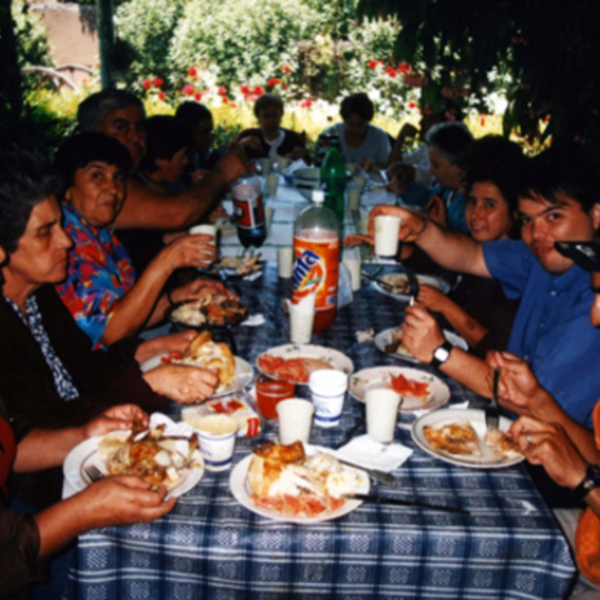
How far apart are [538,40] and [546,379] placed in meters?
2.39

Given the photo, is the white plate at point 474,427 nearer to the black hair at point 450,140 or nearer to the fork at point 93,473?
the fork at point 93,473

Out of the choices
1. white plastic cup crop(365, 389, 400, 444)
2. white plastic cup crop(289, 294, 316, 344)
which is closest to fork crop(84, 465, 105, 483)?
white plastic cup crop(365, 389, 400, 444)

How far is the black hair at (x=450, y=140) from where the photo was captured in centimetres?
444

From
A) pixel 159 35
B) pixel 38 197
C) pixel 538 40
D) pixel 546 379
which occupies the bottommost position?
pixel 546 379

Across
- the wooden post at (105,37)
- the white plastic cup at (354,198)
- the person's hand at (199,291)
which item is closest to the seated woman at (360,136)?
the white plastic cup at (354,198)

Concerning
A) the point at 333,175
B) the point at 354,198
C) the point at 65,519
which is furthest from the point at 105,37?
the point at 65,519

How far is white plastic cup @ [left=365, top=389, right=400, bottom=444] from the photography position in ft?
5.45

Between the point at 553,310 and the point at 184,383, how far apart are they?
1.32 metres

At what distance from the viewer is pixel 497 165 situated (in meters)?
2.93

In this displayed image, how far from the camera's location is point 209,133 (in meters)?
5.83

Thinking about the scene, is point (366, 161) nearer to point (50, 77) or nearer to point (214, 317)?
Answer: point (214, 317)

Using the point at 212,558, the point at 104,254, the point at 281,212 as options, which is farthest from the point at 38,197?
the point at 281,212

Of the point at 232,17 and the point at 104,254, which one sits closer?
the point at 104,254

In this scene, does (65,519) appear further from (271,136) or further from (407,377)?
(271,136)
